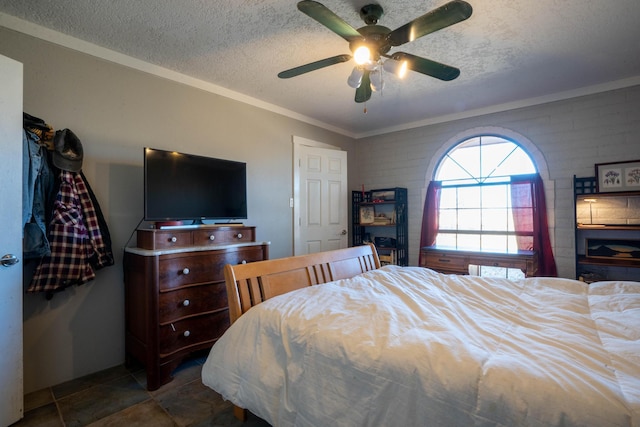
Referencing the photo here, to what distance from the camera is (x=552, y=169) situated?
3234mm

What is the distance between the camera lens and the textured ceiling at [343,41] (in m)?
1.86

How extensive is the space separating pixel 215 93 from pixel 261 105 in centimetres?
56

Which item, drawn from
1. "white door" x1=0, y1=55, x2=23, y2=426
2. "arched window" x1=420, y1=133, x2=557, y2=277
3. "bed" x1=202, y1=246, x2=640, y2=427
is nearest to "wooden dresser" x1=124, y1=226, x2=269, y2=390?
"white door" x1=0, y1=55, x2=23, y2=426

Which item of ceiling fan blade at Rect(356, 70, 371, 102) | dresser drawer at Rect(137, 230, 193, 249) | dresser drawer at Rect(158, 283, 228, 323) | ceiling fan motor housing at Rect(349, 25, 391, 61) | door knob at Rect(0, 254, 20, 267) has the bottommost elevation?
dresser drawer at Rect(158, 283, 228, 323)

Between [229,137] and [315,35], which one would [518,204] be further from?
[229,137]

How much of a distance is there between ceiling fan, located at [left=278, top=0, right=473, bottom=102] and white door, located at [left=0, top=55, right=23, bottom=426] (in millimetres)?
1595

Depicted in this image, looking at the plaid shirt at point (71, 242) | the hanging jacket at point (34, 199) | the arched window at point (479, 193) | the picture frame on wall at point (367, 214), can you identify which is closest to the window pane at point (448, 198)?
the arched window at point (479, 193)

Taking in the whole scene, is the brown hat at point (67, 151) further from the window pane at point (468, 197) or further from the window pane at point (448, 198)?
the window pane at point (468, 197)

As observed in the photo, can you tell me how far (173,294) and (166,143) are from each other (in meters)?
1.37

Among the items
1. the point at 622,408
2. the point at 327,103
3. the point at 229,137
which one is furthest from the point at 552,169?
the point at 229,137

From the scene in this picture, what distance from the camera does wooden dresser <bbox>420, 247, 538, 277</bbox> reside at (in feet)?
10.0

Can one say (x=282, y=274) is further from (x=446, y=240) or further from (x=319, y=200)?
(x=446, y=240)

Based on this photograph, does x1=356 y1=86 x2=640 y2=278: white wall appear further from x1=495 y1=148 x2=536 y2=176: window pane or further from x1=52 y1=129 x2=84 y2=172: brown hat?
x1=52 y1=129 x2=84 y2=172: brown hat

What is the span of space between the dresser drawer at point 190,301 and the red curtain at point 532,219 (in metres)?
3.31
